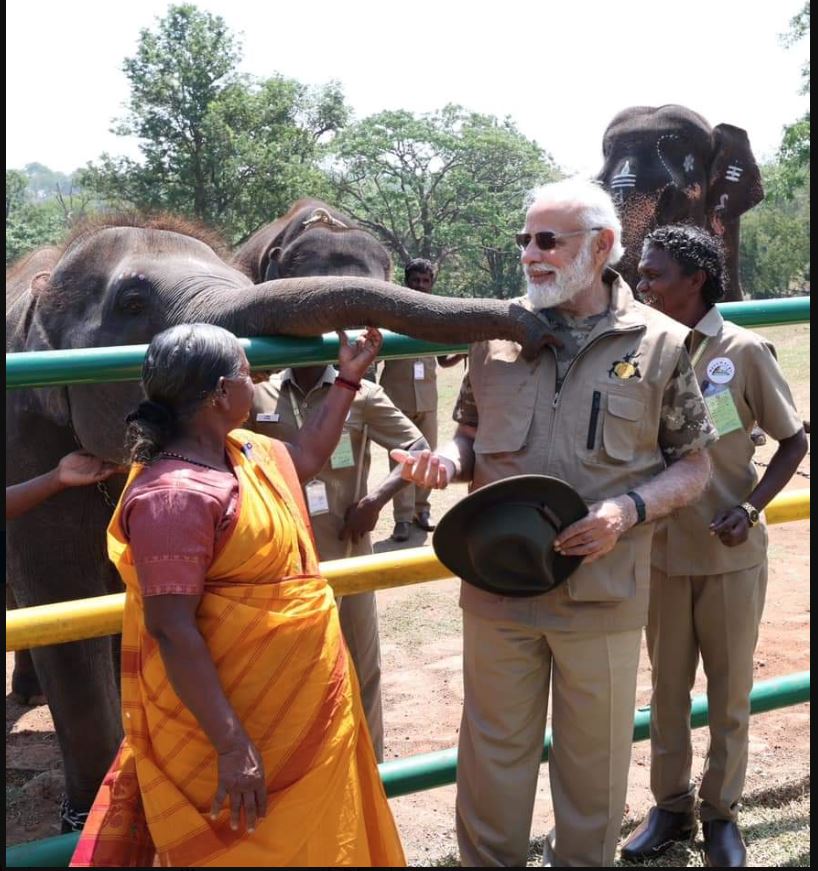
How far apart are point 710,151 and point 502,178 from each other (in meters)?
20.7

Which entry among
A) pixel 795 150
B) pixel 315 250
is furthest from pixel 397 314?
pixel 795 150

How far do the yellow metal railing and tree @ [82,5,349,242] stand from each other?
77.3 feet

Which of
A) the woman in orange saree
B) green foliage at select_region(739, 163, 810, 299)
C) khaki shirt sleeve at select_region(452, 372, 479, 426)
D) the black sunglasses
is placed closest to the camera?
the woman in orange saree

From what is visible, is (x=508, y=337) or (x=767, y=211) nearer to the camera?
(x=508, y=337)

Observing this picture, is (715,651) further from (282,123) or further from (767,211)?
(767,211)

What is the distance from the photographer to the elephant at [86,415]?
361 cm

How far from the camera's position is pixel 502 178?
109 feet

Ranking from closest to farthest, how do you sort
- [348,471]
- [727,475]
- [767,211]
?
[727,475] < [348,471] < [767,211]

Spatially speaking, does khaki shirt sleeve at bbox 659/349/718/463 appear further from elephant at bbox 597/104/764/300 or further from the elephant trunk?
elephant at bbox 597/104/764/300

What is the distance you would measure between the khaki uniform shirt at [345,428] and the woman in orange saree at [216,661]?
1159mm

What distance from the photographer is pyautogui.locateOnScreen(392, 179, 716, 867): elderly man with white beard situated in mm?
2652

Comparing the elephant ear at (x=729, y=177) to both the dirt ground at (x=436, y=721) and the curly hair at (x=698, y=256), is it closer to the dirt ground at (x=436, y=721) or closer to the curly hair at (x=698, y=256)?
the dirt ground at (x=436, y=721)

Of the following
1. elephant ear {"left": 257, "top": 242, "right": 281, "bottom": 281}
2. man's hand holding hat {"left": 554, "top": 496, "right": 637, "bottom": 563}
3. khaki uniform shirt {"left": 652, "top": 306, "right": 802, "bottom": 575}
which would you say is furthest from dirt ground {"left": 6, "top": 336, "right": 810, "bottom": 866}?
elephant ear {"left": 257, "top": 242, "right": 281, "bottom": 281}

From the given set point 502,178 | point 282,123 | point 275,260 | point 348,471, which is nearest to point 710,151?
point 275,260
